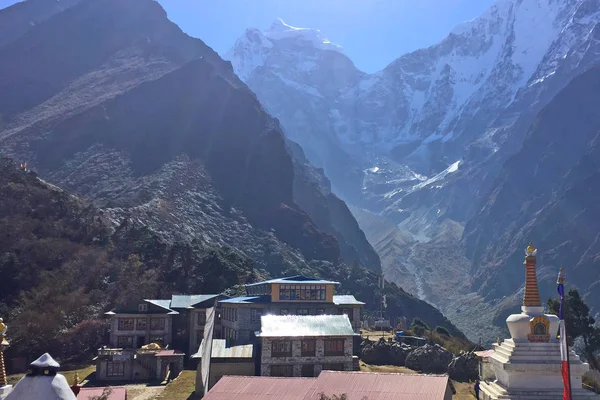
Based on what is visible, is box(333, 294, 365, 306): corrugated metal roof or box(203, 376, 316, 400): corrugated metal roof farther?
box(333, 294, 365, 306): corrugated metal roof

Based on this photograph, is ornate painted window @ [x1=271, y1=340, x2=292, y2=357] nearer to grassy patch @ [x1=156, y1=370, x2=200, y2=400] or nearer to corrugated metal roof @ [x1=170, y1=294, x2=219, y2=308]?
grassy patch @ [x1=156, y1=370, x2=200, y2=400]

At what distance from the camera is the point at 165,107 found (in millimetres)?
187875

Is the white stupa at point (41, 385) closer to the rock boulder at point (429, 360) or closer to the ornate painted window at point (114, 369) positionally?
the ornate painted window at point (114, 369)

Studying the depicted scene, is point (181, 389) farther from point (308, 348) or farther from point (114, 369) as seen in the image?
point (308, 348)

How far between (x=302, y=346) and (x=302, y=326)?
157cm

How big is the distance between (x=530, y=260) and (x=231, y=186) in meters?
137

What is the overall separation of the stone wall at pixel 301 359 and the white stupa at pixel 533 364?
57.5 ft

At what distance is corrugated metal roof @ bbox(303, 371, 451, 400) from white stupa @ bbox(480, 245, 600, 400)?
3035 millimetres

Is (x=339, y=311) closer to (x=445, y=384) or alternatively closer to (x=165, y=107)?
(x=445, y=384)

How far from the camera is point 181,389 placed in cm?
4619

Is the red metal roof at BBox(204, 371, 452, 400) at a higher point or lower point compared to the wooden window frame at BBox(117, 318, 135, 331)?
lower

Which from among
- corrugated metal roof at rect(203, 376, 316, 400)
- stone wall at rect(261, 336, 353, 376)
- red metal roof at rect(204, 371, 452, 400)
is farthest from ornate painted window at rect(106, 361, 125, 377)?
red metal roof at rect(204, 371, 452, 400)

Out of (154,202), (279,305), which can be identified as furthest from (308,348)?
(154,202)

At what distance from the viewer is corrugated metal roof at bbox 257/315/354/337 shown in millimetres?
46562
